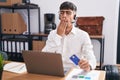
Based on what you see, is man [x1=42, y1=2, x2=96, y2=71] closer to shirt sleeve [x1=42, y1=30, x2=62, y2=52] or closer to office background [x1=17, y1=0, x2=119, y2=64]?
shirt sleeve [x1=42, y1=30, x2=62, y2=52]

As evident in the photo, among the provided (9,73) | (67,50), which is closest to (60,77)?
(9,73)

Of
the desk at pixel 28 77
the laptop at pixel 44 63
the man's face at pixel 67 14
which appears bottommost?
the desk at pixel 28 77

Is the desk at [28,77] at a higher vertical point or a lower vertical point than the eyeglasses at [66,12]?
lower

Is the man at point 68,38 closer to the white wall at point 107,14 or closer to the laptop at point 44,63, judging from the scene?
the laptop at point 44,63

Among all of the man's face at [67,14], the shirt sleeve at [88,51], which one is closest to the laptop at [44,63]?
the shirt sleeve at [88,51]

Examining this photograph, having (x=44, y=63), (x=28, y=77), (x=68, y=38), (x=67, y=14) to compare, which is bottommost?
(x=28, y=77)

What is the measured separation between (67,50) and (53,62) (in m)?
0.64

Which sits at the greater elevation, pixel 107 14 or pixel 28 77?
pixel 107 14

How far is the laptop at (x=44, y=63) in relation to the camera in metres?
1.45

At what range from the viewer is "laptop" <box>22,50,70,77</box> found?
145 centimetres

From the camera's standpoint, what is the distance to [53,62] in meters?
1.46

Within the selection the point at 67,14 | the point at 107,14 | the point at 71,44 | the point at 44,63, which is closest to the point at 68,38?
the point at 71,44

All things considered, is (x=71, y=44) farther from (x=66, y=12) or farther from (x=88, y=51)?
(x=66, y=12)

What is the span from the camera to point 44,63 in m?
1.50
